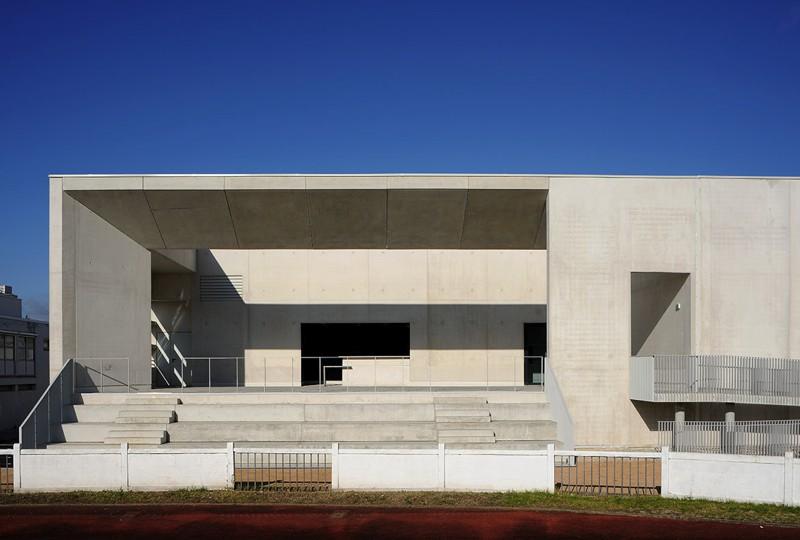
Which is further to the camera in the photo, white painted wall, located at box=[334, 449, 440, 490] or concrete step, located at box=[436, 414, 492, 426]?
concrete step, located at box=[436, 414, 492, 426]

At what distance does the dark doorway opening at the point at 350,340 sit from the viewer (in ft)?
101

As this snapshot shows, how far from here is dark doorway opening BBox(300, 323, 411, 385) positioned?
30.7 metres

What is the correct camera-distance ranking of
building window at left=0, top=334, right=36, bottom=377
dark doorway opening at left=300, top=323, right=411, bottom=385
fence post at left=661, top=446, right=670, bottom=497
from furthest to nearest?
dark doorway opening at left=300, top=323, right=411, bottom=385 → building window at left=0, top=334, right=36, bottom=377 → fence post at left=661, top=446, right=670, bottom=497

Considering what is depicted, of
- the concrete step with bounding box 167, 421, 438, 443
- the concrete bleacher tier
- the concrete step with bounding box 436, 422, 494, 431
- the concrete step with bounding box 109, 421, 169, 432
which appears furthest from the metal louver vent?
the concrete step with bounding box 436, 422, 494, 431

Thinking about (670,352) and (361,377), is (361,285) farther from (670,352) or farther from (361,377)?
(670,352)

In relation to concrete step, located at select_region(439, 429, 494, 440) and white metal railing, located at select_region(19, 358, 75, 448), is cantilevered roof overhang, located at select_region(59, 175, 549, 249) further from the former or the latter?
concrete step, located at select_region(439, 429, 494, 440)

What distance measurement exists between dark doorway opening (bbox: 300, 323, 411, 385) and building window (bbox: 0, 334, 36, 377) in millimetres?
11639

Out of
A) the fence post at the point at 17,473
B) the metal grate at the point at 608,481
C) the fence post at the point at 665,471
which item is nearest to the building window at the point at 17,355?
the fence post at the point at 17,473

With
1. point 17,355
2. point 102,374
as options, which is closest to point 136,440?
point 102,374

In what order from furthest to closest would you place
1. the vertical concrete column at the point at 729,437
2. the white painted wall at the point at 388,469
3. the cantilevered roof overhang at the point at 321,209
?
the cantilevered roof overhang at the point at 321,209 < the vertical concrete column at the point at 729,437 < the white painted wall at the point at 388,469

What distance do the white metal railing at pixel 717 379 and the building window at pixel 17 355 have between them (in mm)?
24164

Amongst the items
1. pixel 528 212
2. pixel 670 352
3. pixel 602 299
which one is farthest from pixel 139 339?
pixel 670 352

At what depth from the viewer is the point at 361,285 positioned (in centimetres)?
3025

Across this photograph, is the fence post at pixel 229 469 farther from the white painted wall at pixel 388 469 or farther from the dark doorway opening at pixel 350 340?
the dark doorway opening at pixel 350 340
